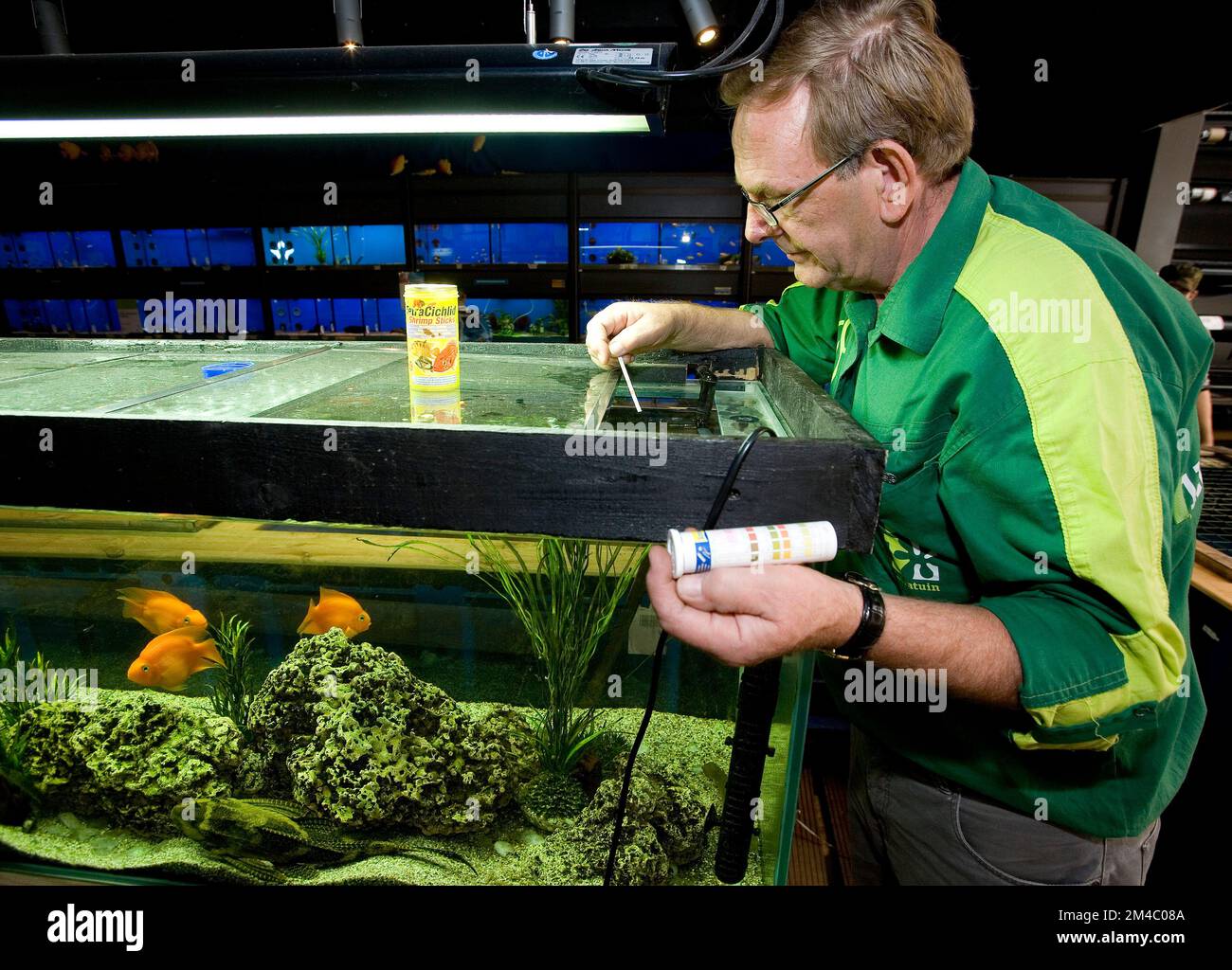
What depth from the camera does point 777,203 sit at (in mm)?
980

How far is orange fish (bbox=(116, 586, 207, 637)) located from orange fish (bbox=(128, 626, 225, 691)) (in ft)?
0.20

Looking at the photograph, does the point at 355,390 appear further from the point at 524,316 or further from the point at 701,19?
the point at 524,316

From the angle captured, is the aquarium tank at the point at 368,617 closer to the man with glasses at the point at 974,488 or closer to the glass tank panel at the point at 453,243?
the man with glasses at the point at 974,488

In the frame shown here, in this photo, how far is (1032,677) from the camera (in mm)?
682

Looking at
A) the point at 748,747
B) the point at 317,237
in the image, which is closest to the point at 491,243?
the point at 317,237

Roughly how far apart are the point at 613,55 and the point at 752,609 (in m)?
1.04

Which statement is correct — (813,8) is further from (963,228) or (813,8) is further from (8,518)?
(8,518)

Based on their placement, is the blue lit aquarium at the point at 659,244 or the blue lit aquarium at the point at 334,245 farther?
the blue lit aquarium at the point at 334,245

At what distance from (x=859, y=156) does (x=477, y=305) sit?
167 inches

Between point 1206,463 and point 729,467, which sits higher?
point 729,467

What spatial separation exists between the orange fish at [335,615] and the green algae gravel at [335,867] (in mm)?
556

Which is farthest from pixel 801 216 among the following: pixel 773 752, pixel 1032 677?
pixel 773 752

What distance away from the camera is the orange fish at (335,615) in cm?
169

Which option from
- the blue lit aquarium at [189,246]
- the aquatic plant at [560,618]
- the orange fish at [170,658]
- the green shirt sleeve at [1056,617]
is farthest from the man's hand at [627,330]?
the blue lit aquarium at [189,246]
